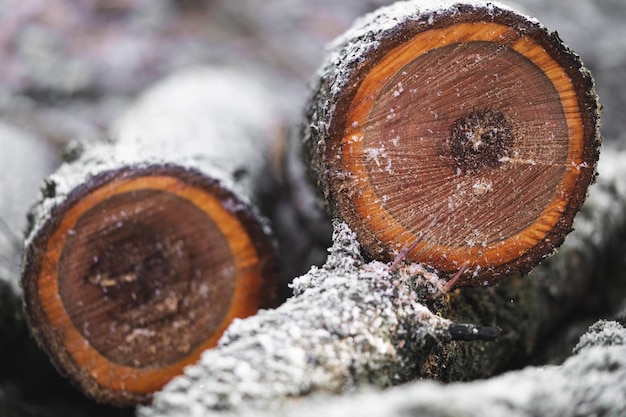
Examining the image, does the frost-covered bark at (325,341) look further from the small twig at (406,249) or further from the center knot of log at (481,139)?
the center knot of log at (481,139)

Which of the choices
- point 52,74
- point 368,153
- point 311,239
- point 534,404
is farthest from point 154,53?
point 534,404

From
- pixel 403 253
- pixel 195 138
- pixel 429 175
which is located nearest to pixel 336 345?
pixel 403 253

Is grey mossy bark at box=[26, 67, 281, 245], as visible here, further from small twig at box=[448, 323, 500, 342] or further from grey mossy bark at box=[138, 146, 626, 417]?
small twig at box=[448, 323, 500, 342]

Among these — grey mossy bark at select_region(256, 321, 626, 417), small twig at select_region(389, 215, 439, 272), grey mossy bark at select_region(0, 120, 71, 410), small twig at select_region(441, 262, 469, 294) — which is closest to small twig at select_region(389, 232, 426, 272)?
small twig at select_region(389, 215, 439, 272)

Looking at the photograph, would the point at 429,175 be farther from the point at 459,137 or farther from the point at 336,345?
the point at 336,345

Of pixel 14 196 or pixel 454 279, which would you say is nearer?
pixel 454 279

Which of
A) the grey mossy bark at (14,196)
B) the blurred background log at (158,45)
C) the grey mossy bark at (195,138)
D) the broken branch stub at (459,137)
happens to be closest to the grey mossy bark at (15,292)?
the grey mossy bark at (14,196)
